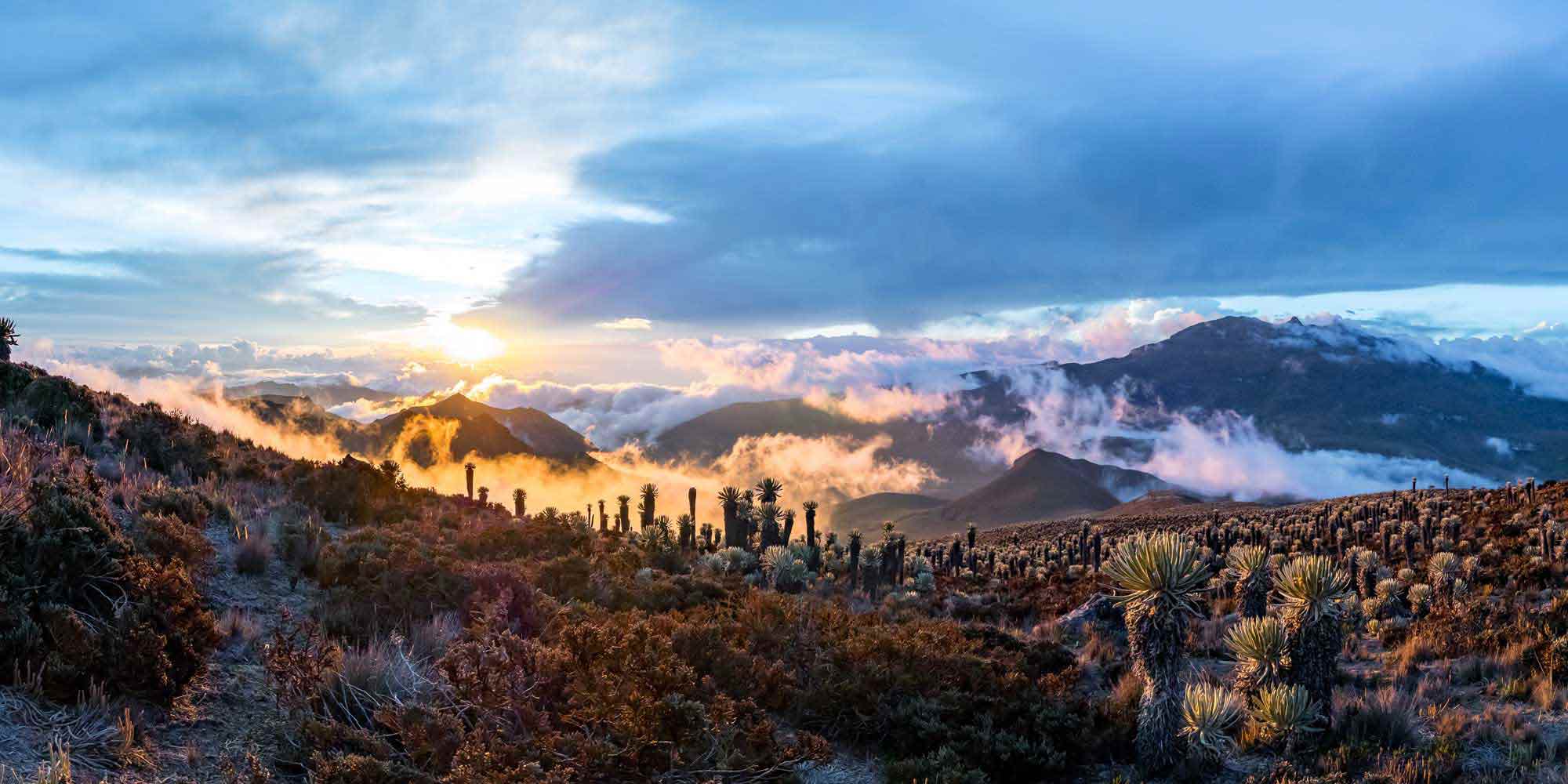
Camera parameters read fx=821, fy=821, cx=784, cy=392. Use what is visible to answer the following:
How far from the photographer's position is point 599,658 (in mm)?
9070

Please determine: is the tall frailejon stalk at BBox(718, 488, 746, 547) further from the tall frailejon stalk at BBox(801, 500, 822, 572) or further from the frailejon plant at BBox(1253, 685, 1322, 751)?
the frailejon plant at BBox(1253, 685, 1322, 751)

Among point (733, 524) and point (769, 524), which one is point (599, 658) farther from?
point (769, 524)

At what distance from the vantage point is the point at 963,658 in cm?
1166

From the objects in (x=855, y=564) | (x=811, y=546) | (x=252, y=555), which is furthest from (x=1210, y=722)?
(x=811, y=546)

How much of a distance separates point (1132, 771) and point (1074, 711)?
44.5 inches

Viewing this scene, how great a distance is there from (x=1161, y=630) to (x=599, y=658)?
6.48 meters

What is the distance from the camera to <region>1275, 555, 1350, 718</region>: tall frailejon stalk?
1067 cm

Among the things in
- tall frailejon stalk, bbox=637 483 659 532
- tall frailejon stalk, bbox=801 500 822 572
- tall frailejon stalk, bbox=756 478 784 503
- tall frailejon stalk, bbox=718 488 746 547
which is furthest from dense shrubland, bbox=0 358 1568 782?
tall frailejon stalk, bbox=756 478 784 503

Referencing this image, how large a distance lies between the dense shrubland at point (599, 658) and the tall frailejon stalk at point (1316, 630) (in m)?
0.04

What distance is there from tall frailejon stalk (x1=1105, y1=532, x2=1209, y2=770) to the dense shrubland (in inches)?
1.3

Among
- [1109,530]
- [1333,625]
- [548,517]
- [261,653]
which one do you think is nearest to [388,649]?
[261,653]

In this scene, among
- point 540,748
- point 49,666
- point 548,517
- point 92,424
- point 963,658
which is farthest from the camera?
point 548,517

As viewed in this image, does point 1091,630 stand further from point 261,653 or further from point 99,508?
point 99,508

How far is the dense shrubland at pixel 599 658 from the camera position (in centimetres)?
699
